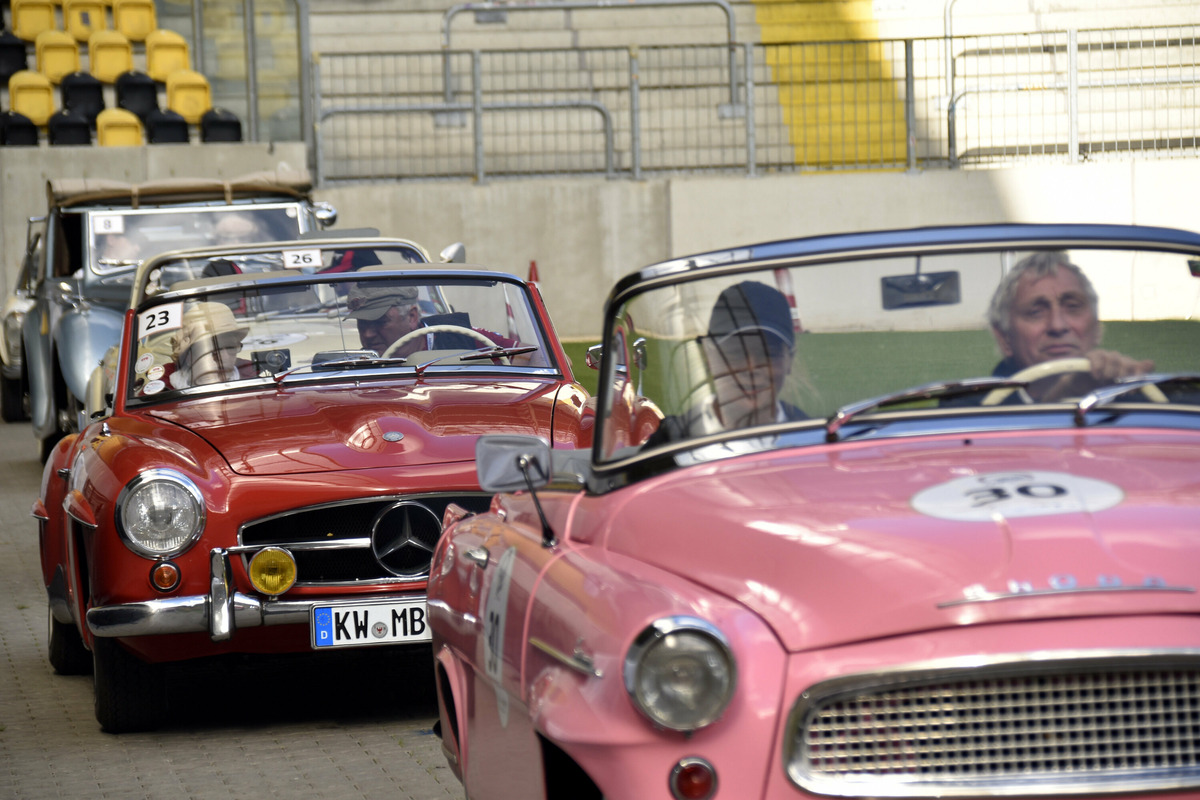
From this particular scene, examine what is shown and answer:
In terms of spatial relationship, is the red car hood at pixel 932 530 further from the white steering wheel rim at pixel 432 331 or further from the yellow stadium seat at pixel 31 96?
the yellow stadium seat at pixel 31 96

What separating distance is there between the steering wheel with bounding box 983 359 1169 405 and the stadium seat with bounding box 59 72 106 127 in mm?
17868

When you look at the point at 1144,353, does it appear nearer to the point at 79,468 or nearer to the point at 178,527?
the point at 178,527

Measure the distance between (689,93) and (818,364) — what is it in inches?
644

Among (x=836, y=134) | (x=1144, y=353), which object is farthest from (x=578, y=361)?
(x=1144, y=353)

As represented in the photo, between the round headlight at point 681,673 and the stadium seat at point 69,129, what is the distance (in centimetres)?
1798

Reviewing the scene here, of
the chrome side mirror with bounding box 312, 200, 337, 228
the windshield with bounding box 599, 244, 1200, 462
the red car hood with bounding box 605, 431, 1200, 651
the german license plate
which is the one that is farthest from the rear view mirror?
the chrome side mirror with bounding box 312, 200, 337, 228

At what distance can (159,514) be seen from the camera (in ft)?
16.6

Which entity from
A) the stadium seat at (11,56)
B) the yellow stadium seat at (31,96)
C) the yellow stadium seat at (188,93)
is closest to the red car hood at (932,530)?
the yellow stadium seat at (188,93)

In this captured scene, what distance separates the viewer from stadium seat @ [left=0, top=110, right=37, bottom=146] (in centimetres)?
1919

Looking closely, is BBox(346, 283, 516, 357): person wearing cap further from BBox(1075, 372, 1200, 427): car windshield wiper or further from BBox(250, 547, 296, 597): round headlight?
BBox(1075, 372, 1200, 427): car windshield wiper

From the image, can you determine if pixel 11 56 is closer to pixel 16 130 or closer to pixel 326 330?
pixel 16 130

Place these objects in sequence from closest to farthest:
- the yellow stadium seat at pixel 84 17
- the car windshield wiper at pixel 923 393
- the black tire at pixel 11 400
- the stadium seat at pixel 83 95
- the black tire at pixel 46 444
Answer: the car windshield wiper at pixel 923 393 → the black tire at pixel 46 444 → the black tire at pixel 11 400 → the stadium seat at pixel 83 95 → the yellow stadium seat at pixel 84 17

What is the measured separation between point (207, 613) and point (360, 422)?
829 millimetres

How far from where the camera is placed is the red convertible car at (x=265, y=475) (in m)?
5.05
